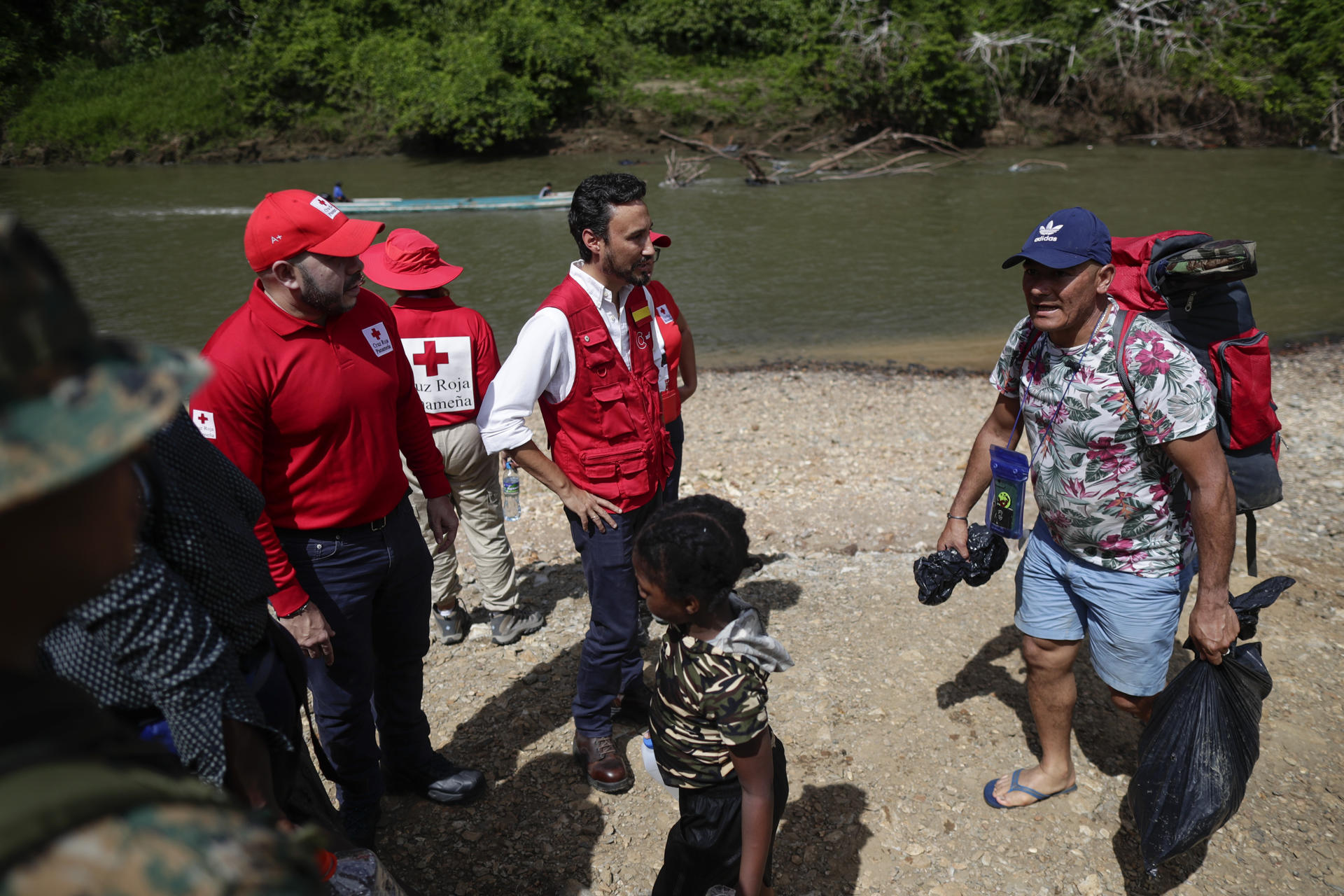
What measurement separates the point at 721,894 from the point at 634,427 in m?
1.69

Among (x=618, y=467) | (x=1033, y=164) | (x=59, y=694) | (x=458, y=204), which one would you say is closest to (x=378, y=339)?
(x=618, y=467)

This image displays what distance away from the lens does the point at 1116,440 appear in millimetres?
2781

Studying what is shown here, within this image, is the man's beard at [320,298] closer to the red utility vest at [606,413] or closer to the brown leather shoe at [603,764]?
the red utility vest at [606,413]

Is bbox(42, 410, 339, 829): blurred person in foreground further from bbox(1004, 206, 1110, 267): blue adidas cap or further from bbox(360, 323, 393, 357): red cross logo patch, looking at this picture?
bbox(1004, 206, 1110, 267): blue adidas cap

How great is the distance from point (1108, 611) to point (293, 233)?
291cm

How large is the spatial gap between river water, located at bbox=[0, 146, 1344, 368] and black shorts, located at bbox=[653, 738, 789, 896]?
31.4ft

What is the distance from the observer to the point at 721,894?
231 centimetres

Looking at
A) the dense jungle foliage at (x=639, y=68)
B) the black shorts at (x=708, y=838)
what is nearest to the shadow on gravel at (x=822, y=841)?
the black shorts at (x=708, y=838)

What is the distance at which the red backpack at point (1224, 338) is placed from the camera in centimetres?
299

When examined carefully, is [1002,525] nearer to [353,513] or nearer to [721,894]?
[721,894]

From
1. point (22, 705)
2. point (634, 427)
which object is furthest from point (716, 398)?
point (22, 705)

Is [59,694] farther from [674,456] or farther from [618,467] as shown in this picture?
[674,456]

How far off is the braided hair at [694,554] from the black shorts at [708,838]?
1.77 feet

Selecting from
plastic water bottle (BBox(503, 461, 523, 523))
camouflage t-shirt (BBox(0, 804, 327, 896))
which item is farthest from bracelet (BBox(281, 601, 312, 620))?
plastic water bottle (BBox(503, 461, 523, 523))
